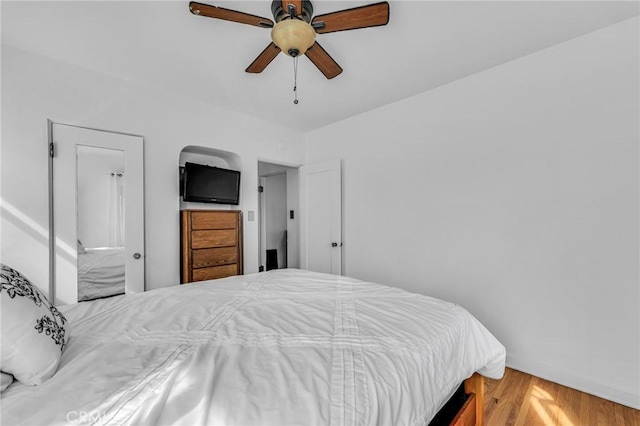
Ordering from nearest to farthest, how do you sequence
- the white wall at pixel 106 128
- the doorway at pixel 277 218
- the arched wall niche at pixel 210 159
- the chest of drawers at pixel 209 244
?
the white wall at pixel 106 128 < the chest of drawers at pixel 209 244 < the arched wall niche at pixel 210 159 < the doorway at pixel 277 218

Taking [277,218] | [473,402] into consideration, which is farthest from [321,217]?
[473,402]

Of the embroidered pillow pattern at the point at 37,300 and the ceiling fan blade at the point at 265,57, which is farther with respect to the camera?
the ceiling fan blade at the point at 265,57

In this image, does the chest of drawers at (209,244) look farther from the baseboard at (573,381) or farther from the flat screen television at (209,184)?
the baseboard at (573,381)

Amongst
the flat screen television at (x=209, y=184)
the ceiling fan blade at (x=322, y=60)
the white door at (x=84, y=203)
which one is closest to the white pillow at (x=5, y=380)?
the ceiling fan blade at (x=322, y=60)

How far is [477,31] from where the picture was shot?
6.41 ft

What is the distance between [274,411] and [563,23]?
111 inches

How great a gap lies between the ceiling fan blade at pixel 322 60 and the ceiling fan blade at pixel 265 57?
208mm

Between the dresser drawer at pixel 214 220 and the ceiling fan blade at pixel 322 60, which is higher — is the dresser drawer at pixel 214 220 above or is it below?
below

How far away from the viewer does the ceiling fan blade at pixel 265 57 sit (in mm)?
1714

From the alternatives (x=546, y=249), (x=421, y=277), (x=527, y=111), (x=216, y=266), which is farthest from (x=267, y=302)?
(x=527, y=111)

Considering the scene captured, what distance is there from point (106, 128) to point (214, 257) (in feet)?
5.10

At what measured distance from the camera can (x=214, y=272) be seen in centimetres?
300

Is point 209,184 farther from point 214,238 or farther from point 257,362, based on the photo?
point 257,362

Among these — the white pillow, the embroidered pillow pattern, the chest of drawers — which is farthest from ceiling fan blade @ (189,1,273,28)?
the chest of drawers
